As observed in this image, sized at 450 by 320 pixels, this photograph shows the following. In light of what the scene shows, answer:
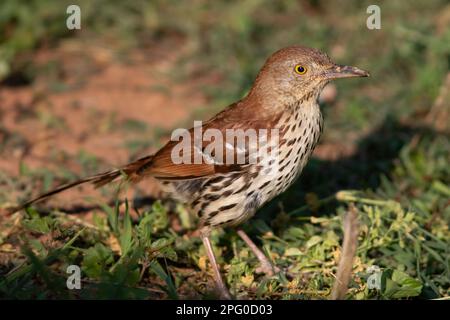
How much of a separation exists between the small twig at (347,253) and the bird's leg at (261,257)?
86 centimetres

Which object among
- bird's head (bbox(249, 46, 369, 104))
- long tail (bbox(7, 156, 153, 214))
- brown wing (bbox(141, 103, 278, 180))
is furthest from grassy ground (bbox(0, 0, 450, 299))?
bird's head (bbox(249, 46, 369, 104))

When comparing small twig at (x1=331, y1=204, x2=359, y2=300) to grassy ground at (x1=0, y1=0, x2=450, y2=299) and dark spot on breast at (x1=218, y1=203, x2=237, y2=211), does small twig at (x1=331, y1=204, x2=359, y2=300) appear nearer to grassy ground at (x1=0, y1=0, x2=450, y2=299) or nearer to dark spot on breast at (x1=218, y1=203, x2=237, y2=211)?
grassy ground at (x1=0, y1=0, x2=450, y2=299)

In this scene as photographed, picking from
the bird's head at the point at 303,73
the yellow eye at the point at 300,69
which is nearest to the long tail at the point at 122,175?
the bird's head at the point at 303,73

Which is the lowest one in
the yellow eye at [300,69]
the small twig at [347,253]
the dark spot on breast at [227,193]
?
the small twig at [347,253]

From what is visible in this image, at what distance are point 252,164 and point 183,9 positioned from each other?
4.33 metres

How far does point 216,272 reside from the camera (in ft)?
14.6

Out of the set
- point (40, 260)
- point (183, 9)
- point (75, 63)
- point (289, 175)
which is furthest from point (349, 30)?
point (40, 260)

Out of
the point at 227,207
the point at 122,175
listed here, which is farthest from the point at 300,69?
the point at 122,175

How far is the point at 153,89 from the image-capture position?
7.30m

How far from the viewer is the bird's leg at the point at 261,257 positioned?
4.57 m

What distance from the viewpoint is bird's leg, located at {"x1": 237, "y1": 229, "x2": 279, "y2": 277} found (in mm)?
4574

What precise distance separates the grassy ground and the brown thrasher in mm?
273

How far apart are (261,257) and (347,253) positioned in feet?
4.25

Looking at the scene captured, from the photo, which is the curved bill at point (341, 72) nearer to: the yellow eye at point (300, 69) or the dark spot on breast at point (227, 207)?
the yellow eye at point (300, 69)
